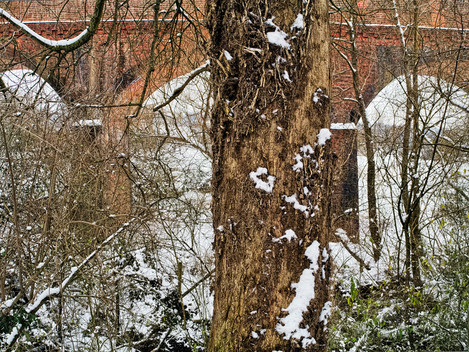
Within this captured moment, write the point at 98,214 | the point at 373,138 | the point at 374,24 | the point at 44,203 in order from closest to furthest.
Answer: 1. the point at 44,203
2. the point at 98,214
3. the point at 373,138
4. the point at 374,24

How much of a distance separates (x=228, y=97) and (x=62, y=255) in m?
2.90

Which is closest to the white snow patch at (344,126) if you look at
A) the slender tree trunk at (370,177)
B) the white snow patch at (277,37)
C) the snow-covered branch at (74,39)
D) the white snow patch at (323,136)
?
the slender tree trunk at (370,177)

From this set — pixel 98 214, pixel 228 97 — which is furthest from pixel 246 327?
pixel 98 214

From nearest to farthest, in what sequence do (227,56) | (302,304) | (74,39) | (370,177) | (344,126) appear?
1. (302,304)
2. (227,56)
3. (74,39)
4. (370,177)
5. (344,126)

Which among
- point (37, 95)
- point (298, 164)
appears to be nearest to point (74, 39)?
point (37, 95)

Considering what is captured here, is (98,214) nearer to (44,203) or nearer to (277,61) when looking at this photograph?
(44,203)

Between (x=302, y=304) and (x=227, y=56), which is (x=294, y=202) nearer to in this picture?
(x=302, y=304)

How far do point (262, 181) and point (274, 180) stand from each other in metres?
Answer: 0.07

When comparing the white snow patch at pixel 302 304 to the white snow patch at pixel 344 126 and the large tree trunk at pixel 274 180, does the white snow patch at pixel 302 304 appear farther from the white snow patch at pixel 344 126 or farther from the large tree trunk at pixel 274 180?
the white snow patch at pixel 344 126

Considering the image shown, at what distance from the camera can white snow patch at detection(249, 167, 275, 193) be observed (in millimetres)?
2695

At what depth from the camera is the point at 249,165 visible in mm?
2752

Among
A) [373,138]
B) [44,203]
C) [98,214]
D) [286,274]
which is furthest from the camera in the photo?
[373,138]

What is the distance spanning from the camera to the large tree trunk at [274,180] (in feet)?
8.78

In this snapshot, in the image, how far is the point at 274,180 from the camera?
2695mm
